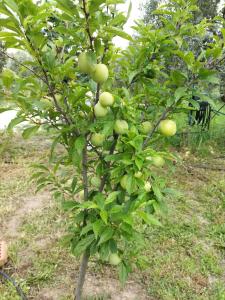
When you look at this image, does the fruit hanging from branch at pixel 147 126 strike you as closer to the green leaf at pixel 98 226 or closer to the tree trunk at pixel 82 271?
the green leaf at pixel 98 226

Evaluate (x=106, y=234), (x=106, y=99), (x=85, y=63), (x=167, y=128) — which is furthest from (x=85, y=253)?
(x=85, y=63)

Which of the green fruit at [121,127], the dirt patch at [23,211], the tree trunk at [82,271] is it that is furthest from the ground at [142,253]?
the green fruit at [121,127]

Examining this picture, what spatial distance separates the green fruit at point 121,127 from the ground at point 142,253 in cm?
42

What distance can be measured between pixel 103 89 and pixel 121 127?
0.20 m

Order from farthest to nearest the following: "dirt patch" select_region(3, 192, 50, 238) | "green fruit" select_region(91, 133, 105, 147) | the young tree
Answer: "dirt patch" select_region(3, 192, 50, 238) < "green fruit" select_region(91, 133, 105, 147) < the young tree

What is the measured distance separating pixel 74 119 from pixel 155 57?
1.32ft

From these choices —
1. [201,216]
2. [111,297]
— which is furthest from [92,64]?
[201,216]

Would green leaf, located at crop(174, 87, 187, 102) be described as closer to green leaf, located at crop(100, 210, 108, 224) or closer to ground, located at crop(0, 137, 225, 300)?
ground, located at crop(0, 137, 225, 300)

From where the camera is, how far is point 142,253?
2488mm

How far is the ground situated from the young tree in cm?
31

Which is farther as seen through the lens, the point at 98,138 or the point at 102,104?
the point at 98,138

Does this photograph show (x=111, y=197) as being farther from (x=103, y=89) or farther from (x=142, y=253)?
(x=142, y=253)

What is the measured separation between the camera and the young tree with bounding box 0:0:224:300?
1.01 m

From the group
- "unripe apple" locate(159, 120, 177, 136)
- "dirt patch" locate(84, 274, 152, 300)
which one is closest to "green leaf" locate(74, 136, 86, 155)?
"unripe apple" locate(159, 120, 177, 136)
